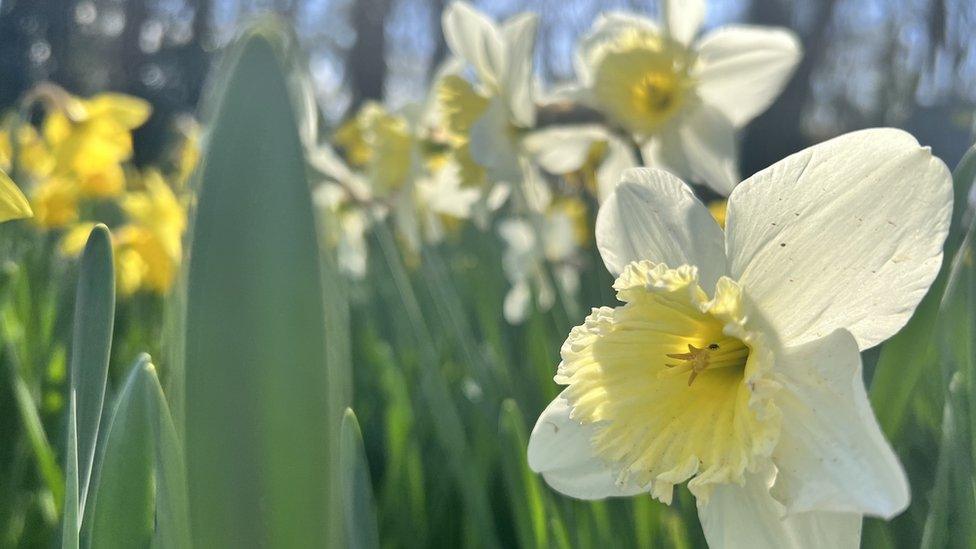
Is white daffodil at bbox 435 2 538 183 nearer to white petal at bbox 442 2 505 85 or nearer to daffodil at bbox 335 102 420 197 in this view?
white petal at bbox 442 2 505 85

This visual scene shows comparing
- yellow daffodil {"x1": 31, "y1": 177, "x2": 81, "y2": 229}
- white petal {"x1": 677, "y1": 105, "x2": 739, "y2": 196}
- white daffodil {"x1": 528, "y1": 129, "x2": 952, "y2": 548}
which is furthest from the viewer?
yellow daffodil {"x1": 31, "y1": 177, "x2": 81, "y2": 229}

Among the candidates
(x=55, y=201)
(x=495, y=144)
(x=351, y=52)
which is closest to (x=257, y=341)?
(x=495, y=144)

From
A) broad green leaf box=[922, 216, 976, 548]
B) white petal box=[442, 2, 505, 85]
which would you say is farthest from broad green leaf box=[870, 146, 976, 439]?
white petal box=[442, 2, 505, 85]

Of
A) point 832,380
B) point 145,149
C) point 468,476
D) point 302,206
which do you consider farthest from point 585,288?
point 145,149

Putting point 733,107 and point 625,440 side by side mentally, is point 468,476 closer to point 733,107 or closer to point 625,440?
point 625,440

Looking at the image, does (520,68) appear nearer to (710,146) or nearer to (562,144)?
(562,144)

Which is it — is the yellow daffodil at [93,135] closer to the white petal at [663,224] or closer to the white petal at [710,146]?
the white petal at [710,146]
